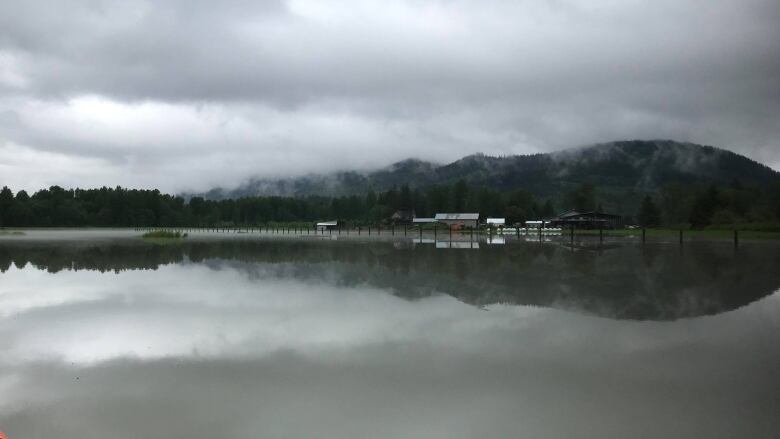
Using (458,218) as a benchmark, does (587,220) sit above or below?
below

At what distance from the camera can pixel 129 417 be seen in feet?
19.8

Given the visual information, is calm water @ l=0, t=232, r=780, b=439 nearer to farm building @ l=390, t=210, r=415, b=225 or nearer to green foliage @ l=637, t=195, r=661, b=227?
green foliage @ l=637, t=195, r=661, b=227

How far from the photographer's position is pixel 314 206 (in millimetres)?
192125

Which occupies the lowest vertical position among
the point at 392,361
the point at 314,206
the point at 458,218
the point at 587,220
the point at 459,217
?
the point at 392,361

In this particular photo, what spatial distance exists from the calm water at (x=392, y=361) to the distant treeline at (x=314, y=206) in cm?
8340

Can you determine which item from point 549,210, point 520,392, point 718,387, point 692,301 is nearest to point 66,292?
point 520,392

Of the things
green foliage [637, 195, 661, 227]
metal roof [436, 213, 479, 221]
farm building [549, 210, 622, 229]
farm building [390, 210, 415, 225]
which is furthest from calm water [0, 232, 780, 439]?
farm building [390, 210, 415, 225]

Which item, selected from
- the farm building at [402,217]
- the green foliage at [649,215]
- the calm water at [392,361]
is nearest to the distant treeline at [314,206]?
the green foliage at [649,215]

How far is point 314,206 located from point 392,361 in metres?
186

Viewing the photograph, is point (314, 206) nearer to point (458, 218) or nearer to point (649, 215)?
point (458, 218)

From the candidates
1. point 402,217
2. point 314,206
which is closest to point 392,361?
point 402,217

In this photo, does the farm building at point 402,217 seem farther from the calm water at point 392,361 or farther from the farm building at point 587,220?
the calm water at point 392,361

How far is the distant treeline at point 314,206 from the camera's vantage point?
365 ft

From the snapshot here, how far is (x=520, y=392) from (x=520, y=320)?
4406 millimetres
